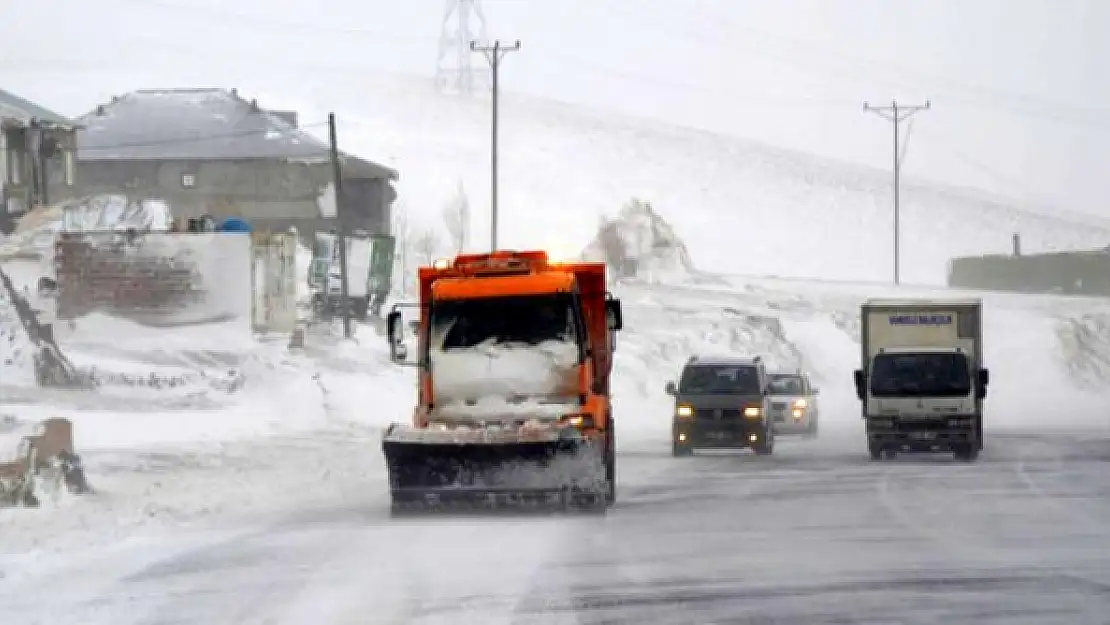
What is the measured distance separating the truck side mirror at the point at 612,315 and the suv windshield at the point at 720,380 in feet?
42.2

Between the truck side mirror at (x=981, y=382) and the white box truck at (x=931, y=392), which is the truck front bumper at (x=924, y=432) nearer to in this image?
the white box truck at (x=931, y=392)

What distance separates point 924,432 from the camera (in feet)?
118

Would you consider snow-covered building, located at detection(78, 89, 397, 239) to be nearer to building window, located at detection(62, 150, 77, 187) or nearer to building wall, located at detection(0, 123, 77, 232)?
building window, located at detection(62, 150, 77, 187)

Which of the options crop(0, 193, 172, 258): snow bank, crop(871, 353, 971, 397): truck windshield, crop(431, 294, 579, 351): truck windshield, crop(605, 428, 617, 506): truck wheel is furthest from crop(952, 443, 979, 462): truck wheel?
crop(0, 193, 172, 258): snow bank

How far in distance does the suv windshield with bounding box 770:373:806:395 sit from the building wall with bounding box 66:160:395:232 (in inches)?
1503

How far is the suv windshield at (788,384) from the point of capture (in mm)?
46256

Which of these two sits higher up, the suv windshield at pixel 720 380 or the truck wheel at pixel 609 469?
the suv windshield at pixel 720 380

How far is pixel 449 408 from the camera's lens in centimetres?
2450

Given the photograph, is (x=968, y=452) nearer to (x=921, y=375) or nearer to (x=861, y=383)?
(x=921, y=375)

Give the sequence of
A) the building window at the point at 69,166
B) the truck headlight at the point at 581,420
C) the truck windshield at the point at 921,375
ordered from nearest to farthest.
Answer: the truck headlight at the point at 581,420
the truck windshield at the point at 921,375
the building window at the point at 69,166

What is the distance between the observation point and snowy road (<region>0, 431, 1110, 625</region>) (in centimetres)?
1423

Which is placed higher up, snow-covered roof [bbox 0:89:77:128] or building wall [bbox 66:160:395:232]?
snow-covered roof [bbox 0:89:77:128]

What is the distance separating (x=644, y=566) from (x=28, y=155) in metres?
53.7

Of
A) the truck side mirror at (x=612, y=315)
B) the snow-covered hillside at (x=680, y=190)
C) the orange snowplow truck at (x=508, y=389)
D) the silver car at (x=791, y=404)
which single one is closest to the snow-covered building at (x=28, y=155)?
the silver car at (x=791, y=404)
